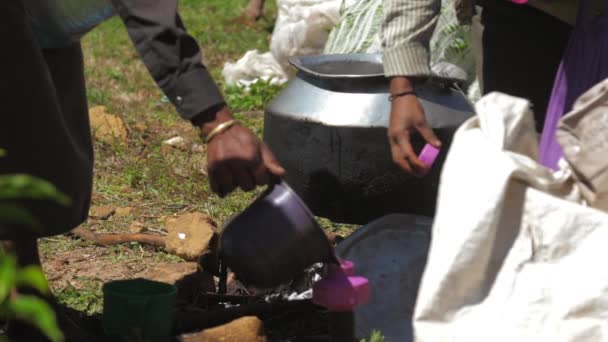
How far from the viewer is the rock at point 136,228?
4.09 meters

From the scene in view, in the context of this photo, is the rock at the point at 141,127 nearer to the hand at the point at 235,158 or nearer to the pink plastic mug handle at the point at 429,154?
the pink plastic mug handle at the point at 429,154

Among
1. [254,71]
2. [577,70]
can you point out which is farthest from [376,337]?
[254,71]

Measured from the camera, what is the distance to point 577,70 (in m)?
2.78

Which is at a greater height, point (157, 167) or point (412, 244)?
point (412, 244)

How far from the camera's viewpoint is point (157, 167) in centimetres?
499

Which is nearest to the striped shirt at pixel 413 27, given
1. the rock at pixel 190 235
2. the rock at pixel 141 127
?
the rock at pixel 190 235

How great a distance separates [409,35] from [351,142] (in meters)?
0.57

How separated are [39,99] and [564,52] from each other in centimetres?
142

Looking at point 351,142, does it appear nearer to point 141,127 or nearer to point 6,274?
point 6,274

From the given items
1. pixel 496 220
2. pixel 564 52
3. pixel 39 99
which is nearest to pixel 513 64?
pixel 564 52

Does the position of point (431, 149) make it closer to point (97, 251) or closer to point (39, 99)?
point (39, 99)

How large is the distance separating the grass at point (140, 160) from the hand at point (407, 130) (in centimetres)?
118

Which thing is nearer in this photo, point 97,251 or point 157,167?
point 97,251

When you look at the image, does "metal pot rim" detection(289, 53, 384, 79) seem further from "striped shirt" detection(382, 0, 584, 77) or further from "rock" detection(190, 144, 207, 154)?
"rock" detection(190, 144, 207, 154)
